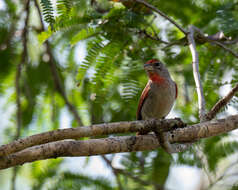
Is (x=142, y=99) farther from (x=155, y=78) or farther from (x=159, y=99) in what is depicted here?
(x=155, y=78)

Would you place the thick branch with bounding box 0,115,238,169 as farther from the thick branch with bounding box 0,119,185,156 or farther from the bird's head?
the bird's head

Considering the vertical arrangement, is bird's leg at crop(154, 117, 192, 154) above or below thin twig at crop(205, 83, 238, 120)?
below

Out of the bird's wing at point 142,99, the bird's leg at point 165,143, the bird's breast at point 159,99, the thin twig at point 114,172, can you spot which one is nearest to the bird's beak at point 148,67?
the bird's wing at point 142,99

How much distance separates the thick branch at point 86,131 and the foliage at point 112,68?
54.1 inches

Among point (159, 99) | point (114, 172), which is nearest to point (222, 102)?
point (159, 99)

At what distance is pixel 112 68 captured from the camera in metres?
4.58

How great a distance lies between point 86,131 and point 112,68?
170cm

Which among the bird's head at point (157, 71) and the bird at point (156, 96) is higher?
the bird's head at point (157, 71)

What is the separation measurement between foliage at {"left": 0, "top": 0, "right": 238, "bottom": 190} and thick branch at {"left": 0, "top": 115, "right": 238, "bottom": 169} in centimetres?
61

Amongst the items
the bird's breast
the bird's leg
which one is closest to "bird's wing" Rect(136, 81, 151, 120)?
the bird's breast

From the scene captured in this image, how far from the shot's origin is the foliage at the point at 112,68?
440 centimetres

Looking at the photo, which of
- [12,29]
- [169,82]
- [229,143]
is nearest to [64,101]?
[12,29]

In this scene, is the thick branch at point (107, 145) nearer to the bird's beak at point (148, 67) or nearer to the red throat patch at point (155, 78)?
the bird's beak at point (148, 67)

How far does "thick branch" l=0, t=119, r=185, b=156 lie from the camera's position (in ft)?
9.38
